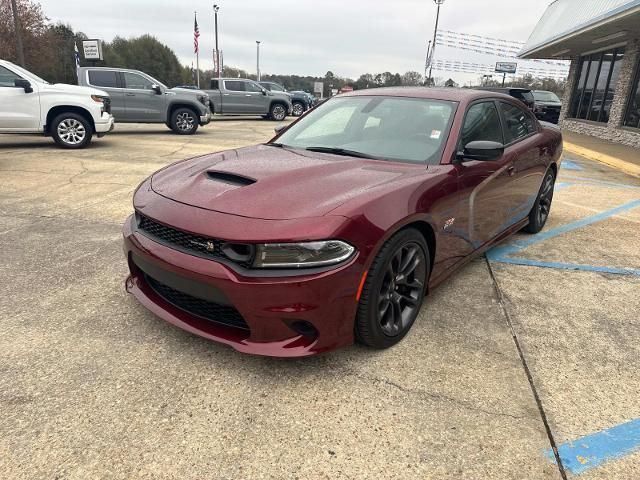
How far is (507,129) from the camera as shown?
4.03 metres

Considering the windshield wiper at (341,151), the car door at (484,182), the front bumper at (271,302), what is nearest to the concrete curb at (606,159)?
the car door at (484,182)

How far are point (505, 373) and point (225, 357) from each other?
1.56 meters

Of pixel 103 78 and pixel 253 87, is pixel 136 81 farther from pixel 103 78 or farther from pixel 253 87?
pixel 253 87

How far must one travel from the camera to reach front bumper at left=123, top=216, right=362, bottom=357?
215 centimetres

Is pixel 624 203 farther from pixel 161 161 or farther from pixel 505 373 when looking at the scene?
pixel 161 161

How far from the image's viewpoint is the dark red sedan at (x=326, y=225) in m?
2.18

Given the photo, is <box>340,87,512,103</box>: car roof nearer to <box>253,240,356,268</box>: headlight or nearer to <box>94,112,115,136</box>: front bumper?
<box>253,240,356,268</box>: headlight

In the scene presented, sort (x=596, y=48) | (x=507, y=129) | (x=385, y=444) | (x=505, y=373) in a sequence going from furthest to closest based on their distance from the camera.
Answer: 1. (x=596, y=48)
2. (x=507, y=129)
3. (x=505, y=373)
4. (x=385, y=444)

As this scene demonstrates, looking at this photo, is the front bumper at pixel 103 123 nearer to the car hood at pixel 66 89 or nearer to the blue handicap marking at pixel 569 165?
the car hood at pixel 66 89

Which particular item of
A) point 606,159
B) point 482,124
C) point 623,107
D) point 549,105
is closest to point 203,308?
point 482,124

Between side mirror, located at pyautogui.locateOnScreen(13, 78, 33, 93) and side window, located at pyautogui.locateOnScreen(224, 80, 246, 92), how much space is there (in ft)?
35.0

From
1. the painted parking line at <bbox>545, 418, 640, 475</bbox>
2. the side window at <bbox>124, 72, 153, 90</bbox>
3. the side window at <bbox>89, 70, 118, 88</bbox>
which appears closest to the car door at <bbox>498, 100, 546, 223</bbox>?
the painted parking line at <bbox>545, 418, 640, 475</bbox>

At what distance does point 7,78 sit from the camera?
28.2ft

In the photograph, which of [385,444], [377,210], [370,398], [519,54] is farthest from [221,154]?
[519,54]
